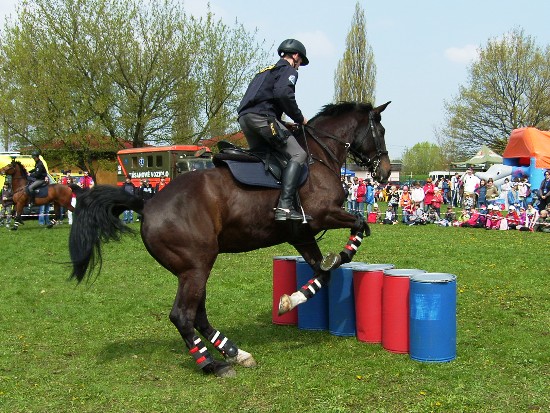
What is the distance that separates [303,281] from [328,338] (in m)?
0.78

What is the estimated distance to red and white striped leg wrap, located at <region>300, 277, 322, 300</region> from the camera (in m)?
6.51

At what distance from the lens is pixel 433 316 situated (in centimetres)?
589

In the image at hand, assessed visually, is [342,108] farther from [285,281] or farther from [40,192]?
[40,192]

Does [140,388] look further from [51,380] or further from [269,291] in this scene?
[269,291]

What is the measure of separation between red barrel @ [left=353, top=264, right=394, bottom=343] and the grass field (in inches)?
6.4

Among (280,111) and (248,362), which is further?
(280,111)

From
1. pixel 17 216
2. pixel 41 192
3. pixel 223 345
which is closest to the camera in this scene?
pixel 223 345

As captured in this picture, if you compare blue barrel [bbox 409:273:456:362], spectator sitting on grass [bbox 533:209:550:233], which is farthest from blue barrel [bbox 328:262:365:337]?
spectator sitting on grass [bbox 533:209:550:233]

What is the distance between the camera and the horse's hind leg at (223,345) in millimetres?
6078

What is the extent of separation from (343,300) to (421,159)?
111 metres

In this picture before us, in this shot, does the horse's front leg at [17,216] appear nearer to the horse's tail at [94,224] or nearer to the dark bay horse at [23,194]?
the dark bay horse at [23,194]

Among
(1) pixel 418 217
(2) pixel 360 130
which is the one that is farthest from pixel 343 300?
(1) pixel 418 217

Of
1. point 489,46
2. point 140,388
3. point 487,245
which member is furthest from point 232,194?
point 489,46

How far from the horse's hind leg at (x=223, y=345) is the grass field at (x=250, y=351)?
152 millimetres
